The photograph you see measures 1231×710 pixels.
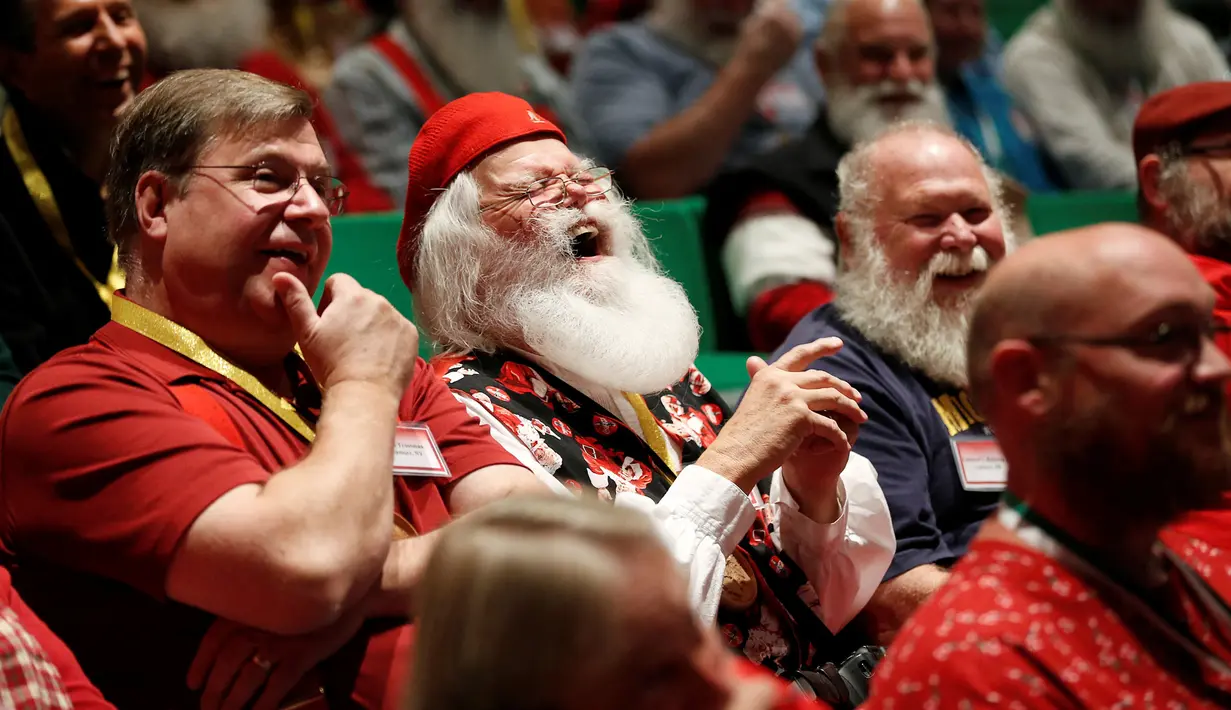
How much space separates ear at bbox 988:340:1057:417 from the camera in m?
1.54

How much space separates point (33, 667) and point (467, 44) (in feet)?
12.5

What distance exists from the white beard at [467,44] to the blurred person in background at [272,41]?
1.52 feet

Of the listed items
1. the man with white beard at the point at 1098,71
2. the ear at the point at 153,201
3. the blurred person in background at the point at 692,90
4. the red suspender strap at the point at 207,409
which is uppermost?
the ear at the point at 153,201

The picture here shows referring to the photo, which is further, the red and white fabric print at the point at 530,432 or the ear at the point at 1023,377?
the red and white fabric print at the point at 530,432

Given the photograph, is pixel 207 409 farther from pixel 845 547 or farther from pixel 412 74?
pixel 412 74

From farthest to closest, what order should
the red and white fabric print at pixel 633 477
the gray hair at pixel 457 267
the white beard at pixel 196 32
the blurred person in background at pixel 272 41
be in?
the white beard at pixel 196 32, the blurred person in background at pixel 272 41, the gray hair at pixel 457 267, the red and white fabric print at pixel 633 477

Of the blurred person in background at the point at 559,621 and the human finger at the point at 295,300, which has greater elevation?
the blurred person in background at the point at 559,621

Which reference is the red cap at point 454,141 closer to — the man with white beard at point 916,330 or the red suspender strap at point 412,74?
the man with white beard at point 916,330

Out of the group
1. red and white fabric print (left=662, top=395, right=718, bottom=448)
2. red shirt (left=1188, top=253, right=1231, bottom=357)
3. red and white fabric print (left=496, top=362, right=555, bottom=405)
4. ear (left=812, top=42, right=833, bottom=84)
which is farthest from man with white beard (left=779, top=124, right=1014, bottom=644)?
ear (left=812, top=42, right=833, bottom=84)

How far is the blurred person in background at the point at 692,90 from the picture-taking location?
14.5ft

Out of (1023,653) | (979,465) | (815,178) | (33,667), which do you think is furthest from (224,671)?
(815,178)

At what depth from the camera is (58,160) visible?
295 cm

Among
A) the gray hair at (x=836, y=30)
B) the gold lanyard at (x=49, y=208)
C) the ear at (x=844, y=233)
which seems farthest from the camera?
the gray hair at (x=836, y=30)

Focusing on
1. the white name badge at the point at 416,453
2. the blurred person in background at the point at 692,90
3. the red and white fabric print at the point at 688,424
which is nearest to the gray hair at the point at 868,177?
the red and white fabric print at the point at 688,424
